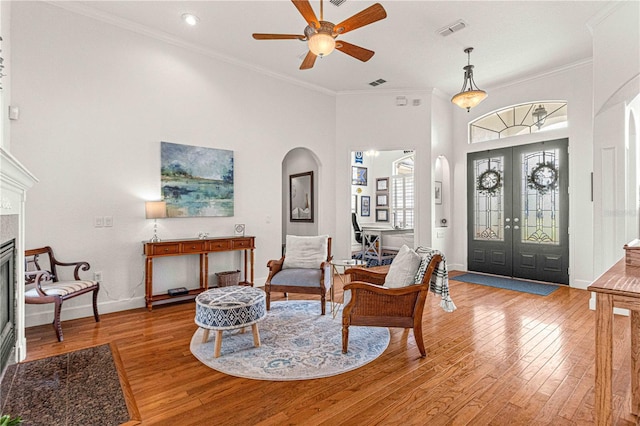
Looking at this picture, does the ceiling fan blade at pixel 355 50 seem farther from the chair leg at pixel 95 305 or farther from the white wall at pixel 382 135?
the chair leg at pixel 95 305

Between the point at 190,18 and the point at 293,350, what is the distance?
13.1 ft

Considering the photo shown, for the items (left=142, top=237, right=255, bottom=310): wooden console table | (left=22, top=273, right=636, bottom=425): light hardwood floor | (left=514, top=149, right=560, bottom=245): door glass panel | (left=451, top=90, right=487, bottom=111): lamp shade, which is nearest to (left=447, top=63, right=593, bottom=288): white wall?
(left=514, top=149, right=560, bottom=245): door glass panel

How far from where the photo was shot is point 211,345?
3070mm

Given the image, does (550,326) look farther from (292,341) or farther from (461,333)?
(292,341)

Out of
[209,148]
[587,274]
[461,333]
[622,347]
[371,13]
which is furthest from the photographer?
[587,274]

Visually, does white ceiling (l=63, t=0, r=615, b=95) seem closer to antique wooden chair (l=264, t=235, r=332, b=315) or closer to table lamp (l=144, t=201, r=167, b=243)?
table lamp (l=144, t=201, r=167, b=243)

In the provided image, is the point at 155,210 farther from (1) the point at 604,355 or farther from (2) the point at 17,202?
(1) the point at 604,355

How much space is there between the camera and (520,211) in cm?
602

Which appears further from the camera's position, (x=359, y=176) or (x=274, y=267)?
(x=359, y=176)

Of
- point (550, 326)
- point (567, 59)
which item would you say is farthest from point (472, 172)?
point (550, 326)

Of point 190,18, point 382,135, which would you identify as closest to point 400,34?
point 382,135

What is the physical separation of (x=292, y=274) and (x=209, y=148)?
2309 millimetres

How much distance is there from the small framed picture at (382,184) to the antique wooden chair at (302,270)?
5.47m

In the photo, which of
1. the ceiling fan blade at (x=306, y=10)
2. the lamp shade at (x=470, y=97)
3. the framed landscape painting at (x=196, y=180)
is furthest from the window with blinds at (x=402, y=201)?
the ceiling fan blade at (x=306, y=10)
